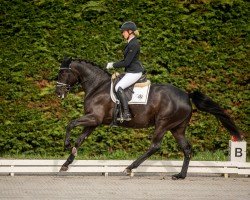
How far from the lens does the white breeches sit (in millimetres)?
9883

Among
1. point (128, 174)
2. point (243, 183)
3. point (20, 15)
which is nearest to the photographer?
point (243, 183)

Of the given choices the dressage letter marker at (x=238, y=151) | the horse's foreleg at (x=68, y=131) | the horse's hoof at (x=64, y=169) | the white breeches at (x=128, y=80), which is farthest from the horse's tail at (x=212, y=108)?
the horse's hoof at (x=64, y=169)

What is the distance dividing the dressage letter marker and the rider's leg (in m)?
2.35

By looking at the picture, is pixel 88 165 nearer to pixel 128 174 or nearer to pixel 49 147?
pixel 128 174

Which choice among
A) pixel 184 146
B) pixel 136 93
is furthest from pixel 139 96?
pixel 184 146

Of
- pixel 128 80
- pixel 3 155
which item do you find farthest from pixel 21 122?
pixel 128 80

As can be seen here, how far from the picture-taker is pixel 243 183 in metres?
9.54

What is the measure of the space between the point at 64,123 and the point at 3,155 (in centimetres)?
156

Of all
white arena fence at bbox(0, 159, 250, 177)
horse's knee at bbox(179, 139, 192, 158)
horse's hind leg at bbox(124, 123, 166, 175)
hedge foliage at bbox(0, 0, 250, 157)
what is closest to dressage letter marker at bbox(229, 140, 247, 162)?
white arena fence at bbox(0, 159, 250, 177)

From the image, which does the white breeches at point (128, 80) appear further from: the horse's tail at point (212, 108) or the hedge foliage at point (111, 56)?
the hedge foliage at point (111, 56)

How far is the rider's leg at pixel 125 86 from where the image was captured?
387 inches

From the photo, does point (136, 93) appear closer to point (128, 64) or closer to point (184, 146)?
point (128, 64)

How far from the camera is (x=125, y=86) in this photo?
9.91 metres

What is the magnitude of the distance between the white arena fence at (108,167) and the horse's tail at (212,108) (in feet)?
2.10
